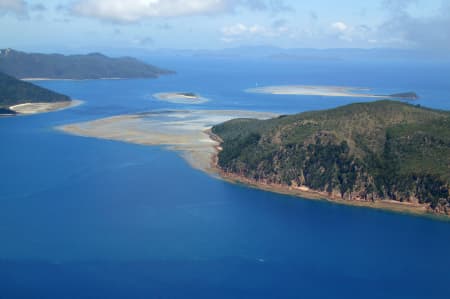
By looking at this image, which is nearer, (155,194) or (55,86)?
(155,194)

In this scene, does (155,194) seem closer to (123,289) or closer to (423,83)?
(123,289)

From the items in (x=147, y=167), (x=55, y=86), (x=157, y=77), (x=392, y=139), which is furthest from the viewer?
(x=157, y=77)

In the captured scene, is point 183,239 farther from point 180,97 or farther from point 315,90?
point 315,90

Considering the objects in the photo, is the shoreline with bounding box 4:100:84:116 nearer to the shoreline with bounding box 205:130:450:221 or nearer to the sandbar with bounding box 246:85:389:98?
the sandbar with bounding box 246:85:389:98

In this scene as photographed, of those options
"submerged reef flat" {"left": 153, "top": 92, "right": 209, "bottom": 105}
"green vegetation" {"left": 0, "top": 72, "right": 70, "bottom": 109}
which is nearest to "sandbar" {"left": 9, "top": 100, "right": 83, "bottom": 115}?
"green vegetation" {"left": 0, "top": 72, "right": 70, "bottom": 109}

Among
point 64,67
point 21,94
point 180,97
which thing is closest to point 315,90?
point 180,97

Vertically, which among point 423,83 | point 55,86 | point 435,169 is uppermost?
point 423,83

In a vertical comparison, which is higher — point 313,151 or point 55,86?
point 55,86

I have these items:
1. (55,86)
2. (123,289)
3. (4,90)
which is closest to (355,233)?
(123,289)
